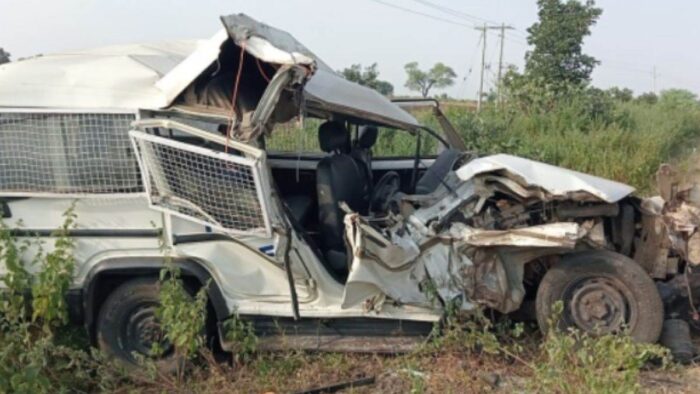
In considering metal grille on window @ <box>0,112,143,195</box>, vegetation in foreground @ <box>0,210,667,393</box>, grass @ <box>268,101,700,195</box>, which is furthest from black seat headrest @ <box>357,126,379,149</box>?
grass @ <box>268,101,700,195</box>

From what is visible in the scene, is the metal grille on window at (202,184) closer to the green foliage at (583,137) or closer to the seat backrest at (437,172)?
the seat backrest at (437,172)

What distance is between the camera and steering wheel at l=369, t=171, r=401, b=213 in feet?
16.5

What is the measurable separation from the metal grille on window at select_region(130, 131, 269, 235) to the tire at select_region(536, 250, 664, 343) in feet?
6.28

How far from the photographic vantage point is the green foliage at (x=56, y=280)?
4.00 metres

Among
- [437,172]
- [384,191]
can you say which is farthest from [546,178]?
[384,191]

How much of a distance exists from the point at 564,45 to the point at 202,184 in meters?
18.7

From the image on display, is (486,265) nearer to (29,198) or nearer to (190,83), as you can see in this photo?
(190,83)

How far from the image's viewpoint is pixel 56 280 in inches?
158

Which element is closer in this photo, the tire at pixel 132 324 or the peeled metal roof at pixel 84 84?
the peeled metal roof at pixel 84 84

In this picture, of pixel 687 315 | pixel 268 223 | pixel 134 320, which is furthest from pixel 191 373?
pixel 687 315

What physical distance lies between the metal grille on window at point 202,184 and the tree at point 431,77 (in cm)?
6187

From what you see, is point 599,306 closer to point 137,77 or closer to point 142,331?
point 142,331

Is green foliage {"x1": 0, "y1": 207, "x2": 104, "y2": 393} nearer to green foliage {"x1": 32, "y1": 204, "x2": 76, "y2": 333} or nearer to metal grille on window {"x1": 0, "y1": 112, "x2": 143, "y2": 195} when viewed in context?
green foliage {"x1": 32, "y1": 204, "x2": 76, "y2": 333}

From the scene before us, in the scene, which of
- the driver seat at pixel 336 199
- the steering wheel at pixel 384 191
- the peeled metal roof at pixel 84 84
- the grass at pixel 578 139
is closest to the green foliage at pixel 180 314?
the driver seat at pixel 336 199
